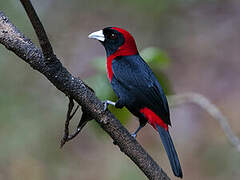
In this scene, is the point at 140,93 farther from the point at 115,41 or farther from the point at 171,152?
the point at 115,41

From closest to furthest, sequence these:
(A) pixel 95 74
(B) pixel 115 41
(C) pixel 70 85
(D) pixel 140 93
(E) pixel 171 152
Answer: (C) pixel 70 85
(E) pixel 171 152
(D) pixel 140 93
(B) pixel 115 41
(A) pixel 95 74

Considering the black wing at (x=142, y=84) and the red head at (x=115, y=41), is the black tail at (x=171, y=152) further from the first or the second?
the red head at (x=115, y=41)

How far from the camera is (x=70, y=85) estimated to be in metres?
2.13

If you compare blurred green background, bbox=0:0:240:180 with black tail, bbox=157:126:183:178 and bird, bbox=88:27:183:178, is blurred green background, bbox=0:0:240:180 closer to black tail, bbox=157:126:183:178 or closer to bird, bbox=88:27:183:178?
bird, bbox=88:27:183:178

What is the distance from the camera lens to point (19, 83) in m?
6.52

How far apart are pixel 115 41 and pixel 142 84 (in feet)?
2.10

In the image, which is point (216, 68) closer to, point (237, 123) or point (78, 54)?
point (237, 123)

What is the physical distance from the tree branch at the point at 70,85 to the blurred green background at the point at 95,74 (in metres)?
2.81

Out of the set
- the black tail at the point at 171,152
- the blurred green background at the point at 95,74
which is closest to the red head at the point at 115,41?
the black tail at the point at 171,152

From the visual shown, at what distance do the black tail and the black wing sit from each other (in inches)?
4.7

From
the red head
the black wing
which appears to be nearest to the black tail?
the black wing

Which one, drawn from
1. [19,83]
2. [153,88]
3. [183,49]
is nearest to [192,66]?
[183,49]

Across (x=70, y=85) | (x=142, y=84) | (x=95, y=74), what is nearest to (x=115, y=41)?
(x=142, y=84)

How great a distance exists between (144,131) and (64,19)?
8.78 feet
